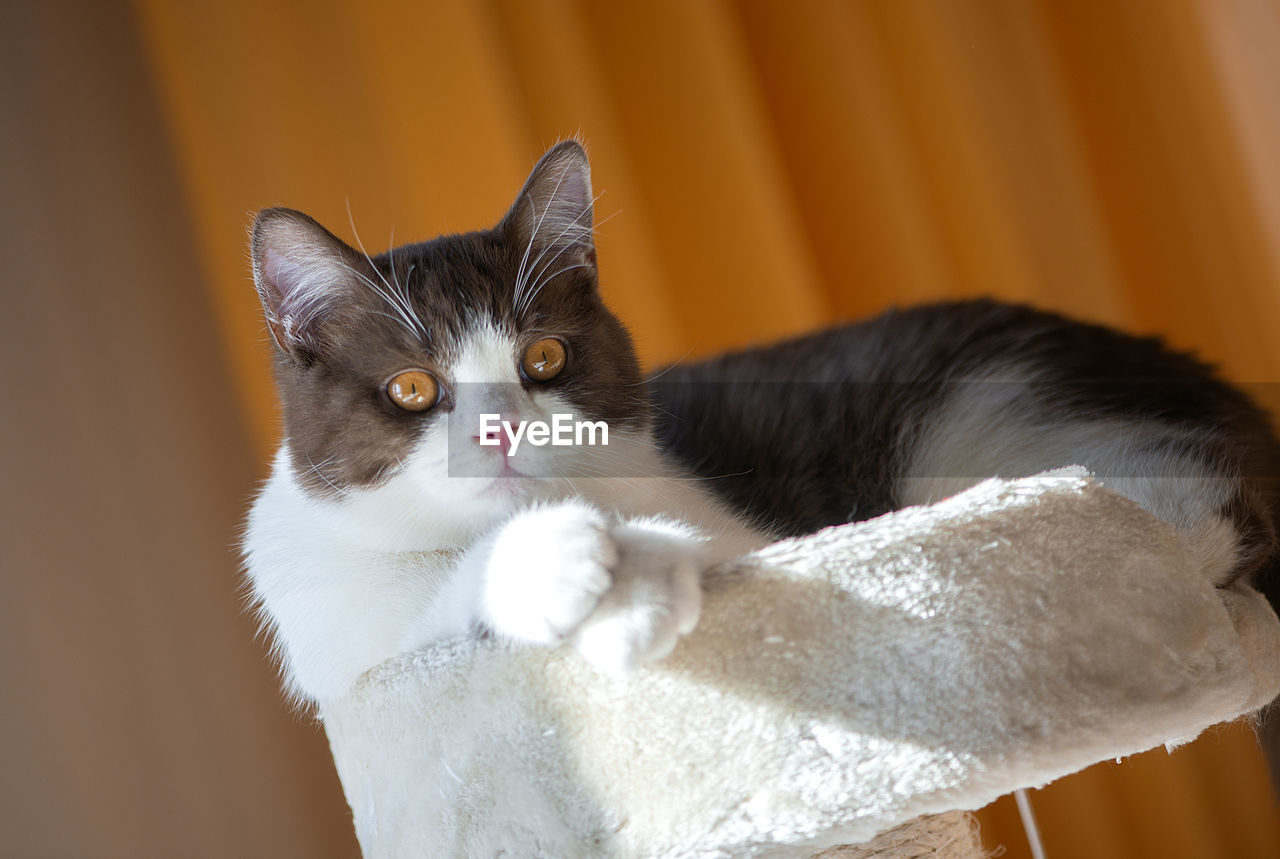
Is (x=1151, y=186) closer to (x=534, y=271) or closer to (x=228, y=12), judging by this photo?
(x=534, y=271)

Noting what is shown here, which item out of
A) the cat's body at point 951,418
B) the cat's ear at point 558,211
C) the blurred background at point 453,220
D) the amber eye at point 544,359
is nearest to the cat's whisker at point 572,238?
the cat's ear at point 558,211

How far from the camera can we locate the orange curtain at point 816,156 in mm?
1806

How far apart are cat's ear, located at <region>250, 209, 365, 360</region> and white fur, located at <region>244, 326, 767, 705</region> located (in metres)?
0.15

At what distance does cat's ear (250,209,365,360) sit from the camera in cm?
102

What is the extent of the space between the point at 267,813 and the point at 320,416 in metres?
0.93

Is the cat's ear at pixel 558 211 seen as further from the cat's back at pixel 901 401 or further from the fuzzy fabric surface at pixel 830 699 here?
the fuzzy fabric surface at pixel 830 699

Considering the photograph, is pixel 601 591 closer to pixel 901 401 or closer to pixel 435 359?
pixel 435 359

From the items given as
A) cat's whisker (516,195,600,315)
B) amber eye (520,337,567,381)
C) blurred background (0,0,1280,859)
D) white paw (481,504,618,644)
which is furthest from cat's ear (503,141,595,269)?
blurred background (0,0,1280,859)

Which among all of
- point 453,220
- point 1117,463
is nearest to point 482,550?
point 1117,463

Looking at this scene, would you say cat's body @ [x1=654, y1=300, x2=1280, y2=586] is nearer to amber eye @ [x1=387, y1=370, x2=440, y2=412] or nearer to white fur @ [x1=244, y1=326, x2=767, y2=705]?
white fur @ [x1=244, y1=326, x2=767, y2=705]

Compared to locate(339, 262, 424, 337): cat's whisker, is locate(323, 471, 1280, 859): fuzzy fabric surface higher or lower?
lower

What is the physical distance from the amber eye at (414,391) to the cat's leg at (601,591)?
300mm

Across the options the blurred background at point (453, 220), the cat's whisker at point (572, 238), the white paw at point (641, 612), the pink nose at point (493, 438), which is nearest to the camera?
the white paw at point (641, 612)

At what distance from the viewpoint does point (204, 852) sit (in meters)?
1.58
